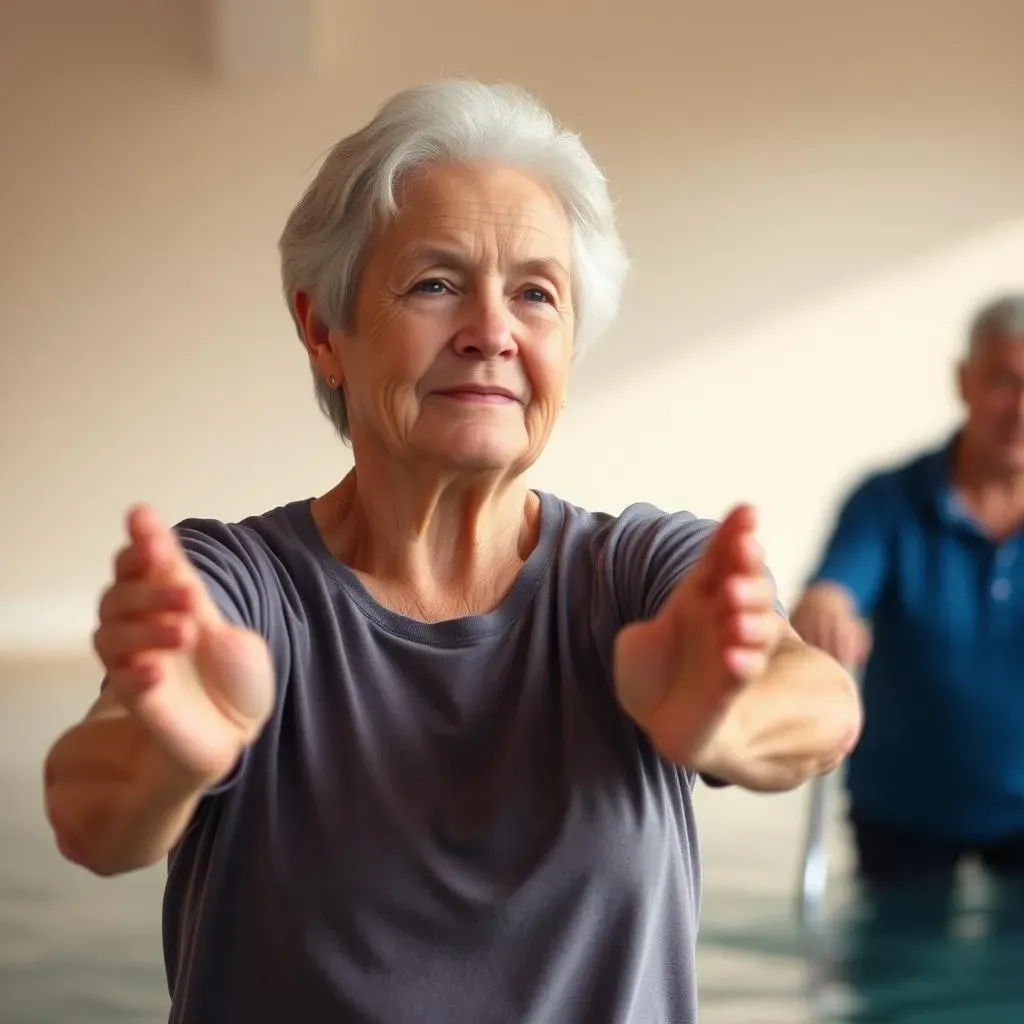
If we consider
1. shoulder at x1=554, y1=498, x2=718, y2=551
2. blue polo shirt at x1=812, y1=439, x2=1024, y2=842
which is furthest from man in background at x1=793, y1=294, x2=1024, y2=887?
shoulder at x1=554, y1=498, x2=718, y2=551

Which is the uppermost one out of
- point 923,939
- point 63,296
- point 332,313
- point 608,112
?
point 608,112

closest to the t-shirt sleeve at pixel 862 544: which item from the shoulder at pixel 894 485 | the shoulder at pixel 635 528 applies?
the shoulder at pixel 894 485

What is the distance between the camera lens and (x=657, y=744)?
1157 millimetres

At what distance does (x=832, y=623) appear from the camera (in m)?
2.79

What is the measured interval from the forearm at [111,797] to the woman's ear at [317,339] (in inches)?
18.4

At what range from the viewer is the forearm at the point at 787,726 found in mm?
1203

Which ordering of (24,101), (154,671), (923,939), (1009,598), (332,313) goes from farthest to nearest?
1. (24,101)
2. (923,939)
3. (1009,598)
4. (332,313)
5. (154,671)

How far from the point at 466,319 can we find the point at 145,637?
1.59ft

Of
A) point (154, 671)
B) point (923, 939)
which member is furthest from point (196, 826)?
point (923, 939)

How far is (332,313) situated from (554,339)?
21cm

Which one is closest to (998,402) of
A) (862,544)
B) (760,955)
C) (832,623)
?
(862,544)

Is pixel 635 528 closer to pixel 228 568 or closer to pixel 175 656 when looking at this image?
pixel 228 568

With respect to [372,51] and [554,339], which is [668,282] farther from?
[554,339]

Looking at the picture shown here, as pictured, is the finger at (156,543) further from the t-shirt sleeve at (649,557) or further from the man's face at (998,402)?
the man's face at (998,402)
